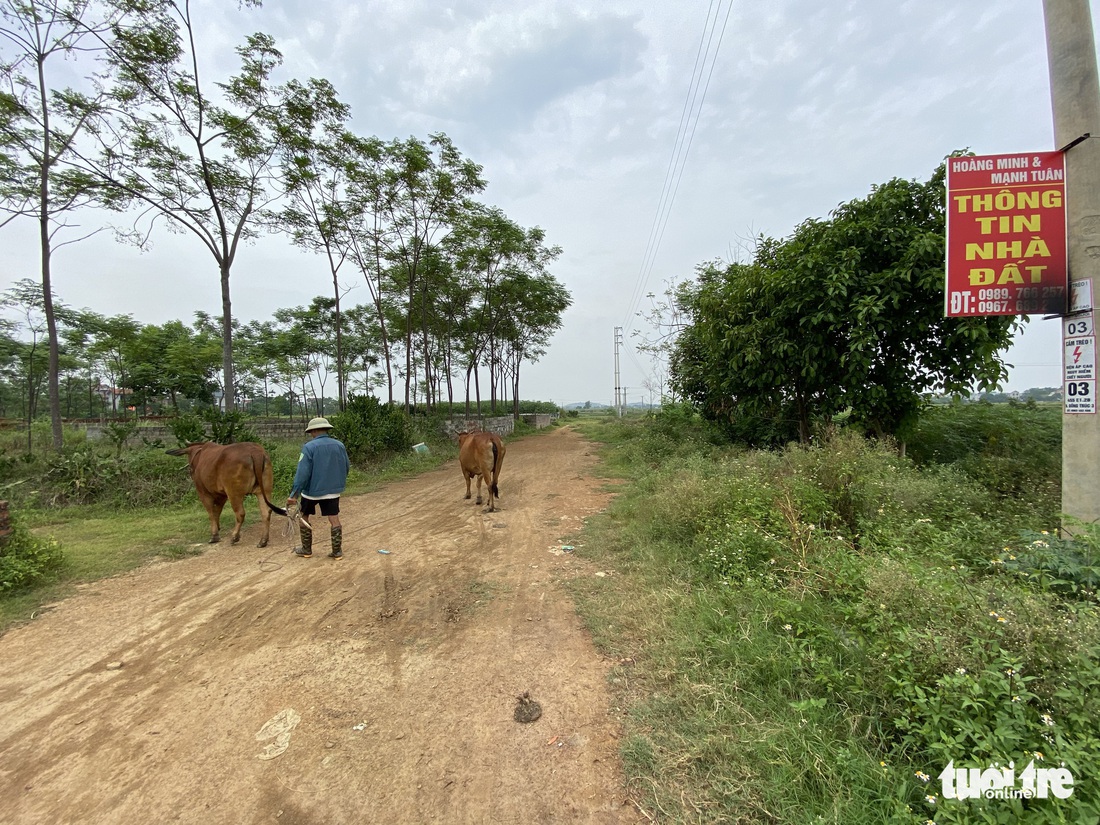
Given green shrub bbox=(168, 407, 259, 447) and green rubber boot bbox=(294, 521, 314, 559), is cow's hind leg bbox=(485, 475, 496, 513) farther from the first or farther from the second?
green shrub bbox=(168, 407, 259, 447)

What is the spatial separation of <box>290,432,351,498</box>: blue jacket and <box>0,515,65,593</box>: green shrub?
2.18m

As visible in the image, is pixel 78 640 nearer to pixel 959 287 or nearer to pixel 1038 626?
pixel 1038 626

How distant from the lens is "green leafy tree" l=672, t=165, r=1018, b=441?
5.99m

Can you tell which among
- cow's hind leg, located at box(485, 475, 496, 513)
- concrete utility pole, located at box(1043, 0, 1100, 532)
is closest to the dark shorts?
cow's hind leg, located at box(485, 475, 496, 513)

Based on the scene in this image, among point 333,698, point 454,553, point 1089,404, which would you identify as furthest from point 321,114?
point 1089,404

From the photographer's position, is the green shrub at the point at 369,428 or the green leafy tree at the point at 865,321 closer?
the green leafy tree at the point at 865,321

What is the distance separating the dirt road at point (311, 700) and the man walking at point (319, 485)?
0.32 meters

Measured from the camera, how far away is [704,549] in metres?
4.11

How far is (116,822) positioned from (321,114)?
560 inches

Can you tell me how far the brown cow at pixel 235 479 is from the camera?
525 centimetres

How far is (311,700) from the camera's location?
8.25 feet

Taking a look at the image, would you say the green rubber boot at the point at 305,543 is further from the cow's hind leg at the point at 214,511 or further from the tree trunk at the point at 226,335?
the tree trunk at the point at 226,335

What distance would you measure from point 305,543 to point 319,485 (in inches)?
26.8

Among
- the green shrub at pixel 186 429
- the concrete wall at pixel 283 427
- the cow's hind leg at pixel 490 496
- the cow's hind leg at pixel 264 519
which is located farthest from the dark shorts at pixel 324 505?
the concrete wall at pixel 283 427
